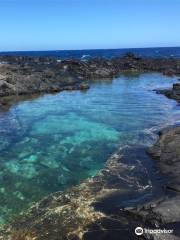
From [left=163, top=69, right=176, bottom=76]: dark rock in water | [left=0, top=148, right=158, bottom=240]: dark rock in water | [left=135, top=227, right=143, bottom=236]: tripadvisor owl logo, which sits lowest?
[left=163, top=69, right=176, bottom=76]: dark rock in water

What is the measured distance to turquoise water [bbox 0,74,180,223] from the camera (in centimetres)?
1838

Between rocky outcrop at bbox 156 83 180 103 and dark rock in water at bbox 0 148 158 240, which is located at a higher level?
dark rock in water at bbox 0 148 158 240

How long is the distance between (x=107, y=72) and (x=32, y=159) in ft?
151

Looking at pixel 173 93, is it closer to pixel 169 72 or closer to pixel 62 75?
pixel 62 75

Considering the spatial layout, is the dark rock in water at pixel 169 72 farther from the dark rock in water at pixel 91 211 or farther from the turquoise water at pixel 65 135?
the dark rock in water at pixel 91 211

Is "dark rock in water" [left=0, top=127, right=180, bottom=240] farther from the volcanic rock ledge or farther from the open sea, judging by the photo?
the volcanic rock ledge

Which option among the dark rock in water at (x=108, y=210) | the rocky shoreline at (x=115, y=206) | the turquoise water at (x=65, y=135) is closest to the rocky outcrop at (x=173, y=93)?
the turquoise water at (x=65, y=135)

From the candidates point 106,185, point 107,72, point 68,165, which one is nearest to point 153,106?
point 68,165

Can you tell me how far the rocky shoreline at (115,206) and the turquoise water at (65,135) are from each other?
1.04m

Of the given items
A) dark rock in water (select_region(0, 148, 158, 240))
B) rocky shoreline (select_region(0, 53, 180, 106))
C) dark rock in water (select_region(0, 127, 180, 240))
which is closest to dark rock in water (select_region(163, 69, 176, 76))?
rocky shoreline (select_region(0, 53, 180, 106))

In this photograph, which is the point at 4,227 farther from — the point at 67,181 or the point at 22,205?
the point at 67,181

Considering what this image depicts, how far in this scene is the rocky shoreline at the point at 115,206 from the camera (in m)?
13.1

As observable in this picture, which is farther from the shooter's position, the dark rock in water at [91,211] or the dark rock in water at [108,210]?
the dark rock in water at [91,211]

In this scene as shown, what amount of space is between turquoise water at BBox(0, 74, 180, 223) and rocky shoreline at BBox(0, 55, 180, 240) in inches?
41.0
